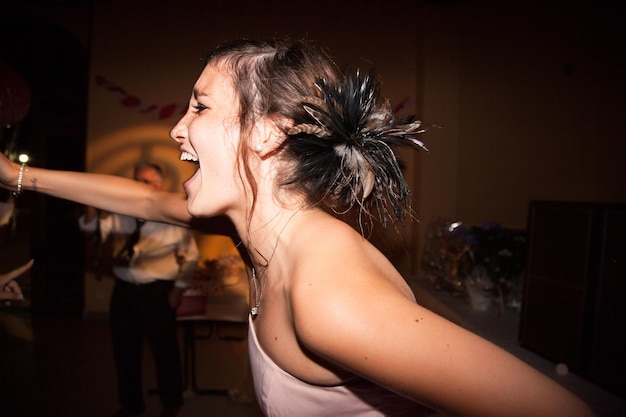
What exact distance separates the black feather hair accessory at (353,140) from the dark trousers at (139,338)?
2.53 metres

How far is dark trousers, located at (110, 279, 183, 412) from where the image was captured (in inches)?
118

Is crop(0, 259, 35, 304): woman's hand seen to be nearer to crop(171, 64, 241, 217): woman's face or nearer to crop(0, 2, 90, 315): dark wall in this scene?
crop(171, 64, 241, 217): woman's face

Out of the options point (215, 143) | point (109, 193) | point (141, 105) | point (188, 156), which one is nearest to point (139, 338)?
point (109, 193)

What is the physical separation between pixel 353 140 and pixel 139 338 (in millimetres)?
2750

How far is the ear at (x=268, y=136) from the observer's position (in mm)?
870

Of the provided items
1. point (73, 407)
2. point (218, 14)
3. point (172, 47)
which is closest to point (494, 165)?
point (218, 14)

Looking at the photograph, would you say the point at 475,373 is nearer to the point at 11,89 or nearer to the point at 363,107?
the point at 363,107

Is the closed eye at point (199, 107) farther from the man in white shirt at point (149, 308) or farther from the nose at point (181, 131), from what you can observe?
the man in white shirt at point (149, 308)

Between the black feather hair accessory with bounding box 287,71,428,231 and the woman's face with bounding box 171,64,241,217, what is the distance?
0.48 ft

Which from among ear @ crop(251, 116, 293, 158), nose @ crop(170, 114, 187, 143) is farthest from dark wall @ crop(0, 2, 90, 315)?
ear @ crop(251, 116, 293, 158)

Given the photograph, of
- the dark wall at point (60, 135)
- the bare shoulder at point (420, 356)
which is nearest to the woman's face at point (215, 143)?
the bare shoulder at point (420, 356)

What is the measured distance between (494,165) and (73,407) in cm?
424

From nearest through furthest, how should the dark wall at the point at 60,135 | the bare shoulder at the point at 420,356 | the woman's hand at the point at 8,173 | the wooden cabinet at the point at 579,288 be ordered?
the bare shoulder at the point at 420,356 → the woman's hand at the point at 8,173 → the wooden cabinet at the point at 579,288 → the dark wall at the point at 60,135

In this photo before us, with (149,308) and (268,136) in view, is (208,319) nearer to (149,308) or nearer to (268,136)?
(149,308)
